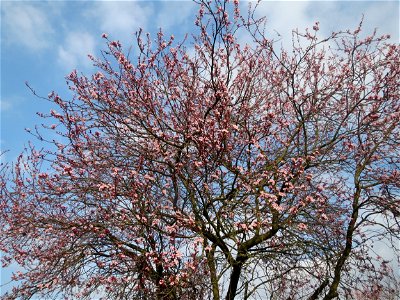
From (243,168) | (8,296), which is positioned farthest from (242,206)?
(8,296)

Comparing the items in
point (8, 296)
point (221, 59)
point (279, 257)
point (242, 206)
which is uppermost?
point (221, 59)

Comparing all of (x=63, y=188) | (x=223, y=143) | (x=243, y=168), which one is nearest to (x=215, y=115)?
(x=223, y=143)

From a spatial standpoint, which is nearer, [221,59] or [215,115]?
[215,115]

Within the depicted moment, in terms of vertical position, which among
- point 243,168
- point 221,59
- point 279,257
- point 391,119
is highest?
point 221,59

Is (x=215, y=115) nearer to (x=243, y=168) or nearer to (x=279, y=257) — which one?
(x=243, y=168)

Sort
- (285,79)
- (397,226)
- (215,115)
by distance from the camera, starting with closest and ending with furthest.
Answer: (215,115) < (397,226) < (285,79)

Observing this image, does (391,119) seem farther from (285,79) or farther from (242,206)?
(242,206)

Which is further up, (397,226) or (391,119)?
(391,119)

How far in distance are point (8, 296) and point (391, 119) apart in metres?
8.30

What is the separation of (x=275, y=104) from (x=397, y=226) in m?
3.48

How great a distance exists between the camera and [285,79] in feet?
31.1

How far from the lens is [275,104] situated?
954 centimetres

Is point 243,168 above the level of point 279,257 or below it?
above

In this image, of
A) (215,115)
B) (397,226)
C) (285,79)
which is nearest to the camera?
(215,115)
